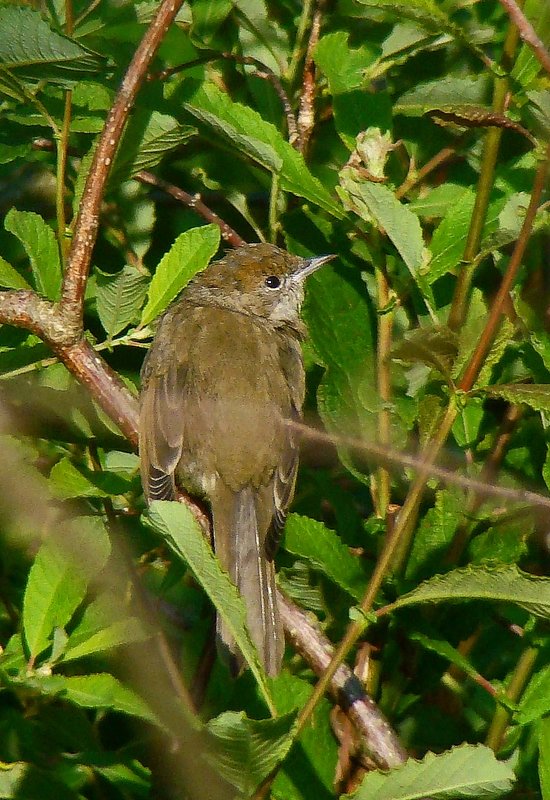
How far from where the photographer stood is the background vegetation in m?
2.69

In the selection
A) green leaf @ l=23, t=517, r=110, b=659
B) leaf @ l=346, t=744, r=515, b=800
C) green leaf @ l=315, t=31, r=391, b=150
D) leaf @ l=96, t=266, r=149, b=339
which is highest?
green leaf @ l=315, t=31, r=391, b=150

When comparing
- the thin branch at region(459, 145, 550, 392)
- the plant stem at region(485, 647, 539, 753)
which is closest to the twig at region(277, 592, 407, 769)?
the plant stem at region(485, 647, 539, 753)

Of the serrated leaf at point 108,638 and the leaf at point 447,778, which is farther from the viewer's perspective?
the serrated leaf at point 108,638

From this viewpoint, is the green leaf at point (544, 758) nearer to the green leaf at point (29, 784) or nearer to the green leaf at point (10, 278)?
the green leaf at point (29, 784)

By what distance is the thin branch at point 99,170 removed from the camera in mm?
2680

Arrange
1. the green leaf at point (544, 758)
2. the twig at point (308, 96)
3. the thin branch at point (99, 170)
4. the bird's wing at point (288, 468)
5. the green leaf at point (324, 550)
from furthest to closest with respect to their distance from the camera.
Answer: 1. the bird's wing at point (288, 468)
2. the twig at point (308, 96)
3. the green leaf at point (324, 550)
4. the thin branch at point (99, 170)
5. the green leaf at point (544, 758)

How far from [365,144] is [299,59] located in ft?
2.14

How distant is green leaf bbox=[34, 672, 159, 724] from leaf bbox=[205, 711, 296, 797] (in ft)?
1.33

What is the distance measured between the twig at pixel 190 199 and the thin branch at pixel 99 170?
53 centimetres

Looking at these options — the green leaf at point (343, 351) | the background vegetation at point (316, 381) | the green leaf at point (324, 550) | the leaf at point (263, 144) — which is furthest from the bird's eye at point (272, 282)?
the green leaf at point (324, 550)

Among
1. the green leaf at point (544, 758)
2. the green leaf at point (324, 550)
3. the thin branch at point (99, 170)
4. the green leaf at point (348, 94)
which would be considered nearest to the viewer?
the green leaf at point (544, 758)

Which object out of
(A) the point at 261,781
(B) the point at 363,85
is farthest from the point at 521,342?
(A) the point at 261,781

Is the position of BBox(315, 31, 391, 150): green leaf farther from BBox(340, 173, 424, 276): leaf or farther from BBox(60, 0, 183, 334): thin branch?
BBox(60, 0, 183, 334): thin branch

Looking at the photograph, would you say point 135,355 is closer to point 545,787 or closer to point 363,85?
point 363,85
